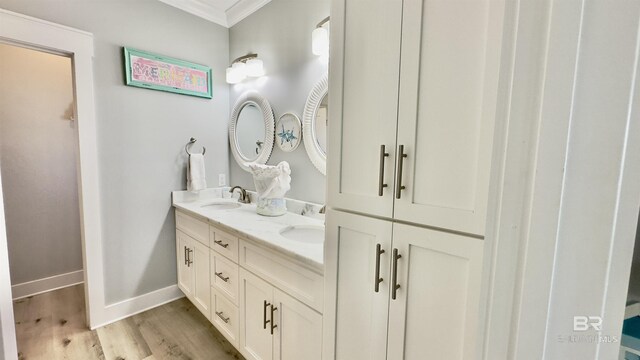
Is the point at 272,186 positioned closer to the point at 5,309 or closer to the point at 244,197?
the point at 244,197

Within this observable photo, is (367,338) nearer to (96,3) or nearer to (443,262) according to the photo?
(443,262)

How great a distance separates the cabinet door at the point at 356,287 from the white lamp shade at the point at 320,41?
1082 millimetres

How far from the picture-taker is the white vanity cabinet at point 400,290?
669 mm

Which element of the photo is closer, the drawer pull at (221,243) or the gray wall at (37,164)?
the drawer pull at (221,243)

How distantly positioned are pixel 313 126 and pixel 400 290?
123 cm

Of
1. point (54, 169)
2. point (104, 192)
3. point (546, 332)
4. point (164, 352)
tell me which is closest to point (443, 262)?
point (546, 332)

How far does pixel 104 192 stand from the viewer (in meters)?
1.87

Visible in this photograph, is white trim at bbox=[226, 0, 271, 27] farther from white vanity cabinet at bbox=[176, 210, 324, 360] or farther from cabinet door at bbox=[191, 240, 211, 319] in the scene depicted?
cabinet door at bbox=[191, 240, 211, 319]

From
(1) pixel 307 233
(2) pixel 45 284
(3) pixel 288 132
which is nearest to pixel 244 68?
(3) pixel 288 132

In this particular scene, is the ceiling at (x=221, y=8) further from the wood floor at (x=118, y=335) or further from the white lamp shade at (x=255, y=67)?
the wood floor at (x=118, y=335)

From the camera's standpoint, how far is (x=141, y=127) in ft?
6.53

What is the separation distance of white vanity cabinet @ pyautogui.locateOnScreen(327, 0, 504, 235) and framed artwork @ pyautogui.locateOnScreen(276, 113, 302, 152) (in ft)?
3.15

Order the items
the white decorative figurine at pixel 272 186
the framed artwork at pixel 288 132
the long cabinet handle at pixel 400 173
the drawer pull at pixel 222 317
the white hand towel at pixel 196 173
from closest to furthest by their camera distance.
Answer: the long cabinet handle at pixel 400 173
the drawer pull at pixel 222 317
the white decorative figurine at pixel 272 186
the framed artwork at pixel 288 132
the white hand towel at pixel 196 173

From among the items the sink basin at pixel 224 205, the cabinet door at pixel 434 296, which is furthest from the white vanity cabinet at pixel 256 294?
the cabinet door at pixel 434 296
